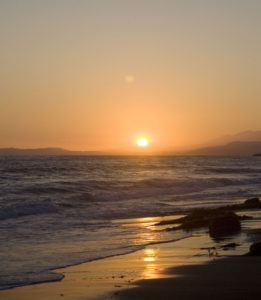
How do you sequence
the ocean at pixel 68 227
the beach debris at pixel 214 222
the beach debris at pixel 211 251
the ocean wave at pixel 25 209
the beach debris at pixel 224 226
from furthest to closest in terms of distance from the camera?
the ocean wave at pixel 25 209
the beach debris at pixel 214 222
the beach debris at pixel 224 226
the beach debris at pixel 211 251
the ocean at pixel 68 227

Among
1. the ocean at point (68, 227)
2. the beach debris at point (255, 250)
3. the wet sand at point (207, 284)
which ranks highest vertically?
the beach debris at point (255, 250)

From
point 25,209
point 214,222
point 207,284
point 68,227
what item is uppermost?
point 214,222

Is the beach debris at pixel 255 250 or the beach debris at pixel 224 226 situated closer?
the beach debris at pixel 255 250

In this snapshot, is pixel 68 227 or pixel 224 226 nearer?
pixel 224 226

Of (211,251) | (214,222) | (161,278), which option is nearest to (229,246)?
(211,251)

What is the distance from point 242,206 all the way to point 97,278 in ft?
48.1

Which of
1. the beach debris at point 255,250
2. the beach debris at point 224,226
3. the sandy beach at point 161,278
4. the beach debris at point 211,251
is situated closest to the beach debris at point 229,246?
the sandy beach at point 161,278

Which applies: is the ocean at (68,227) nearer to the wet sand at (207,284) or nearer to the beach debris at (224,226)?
the beach debris at (224,226)

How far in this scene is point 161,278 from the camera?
29.5 feet

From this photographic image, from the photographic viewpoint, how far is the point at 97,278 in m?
9.35

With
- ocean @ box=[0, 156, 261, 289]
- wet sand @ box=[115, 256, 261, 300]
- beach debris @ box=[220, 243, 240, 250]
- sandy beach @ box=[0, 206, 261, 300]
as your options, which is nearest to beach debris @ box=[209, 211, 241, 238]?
ocean @ box=[0, 156, 261, 289]

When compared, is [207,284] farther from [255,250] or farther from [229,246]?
[229,246]

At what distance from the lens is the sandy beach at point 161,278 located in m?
7.89

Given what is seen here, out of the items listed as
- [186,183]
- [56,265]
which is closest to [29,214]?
[56,265]
